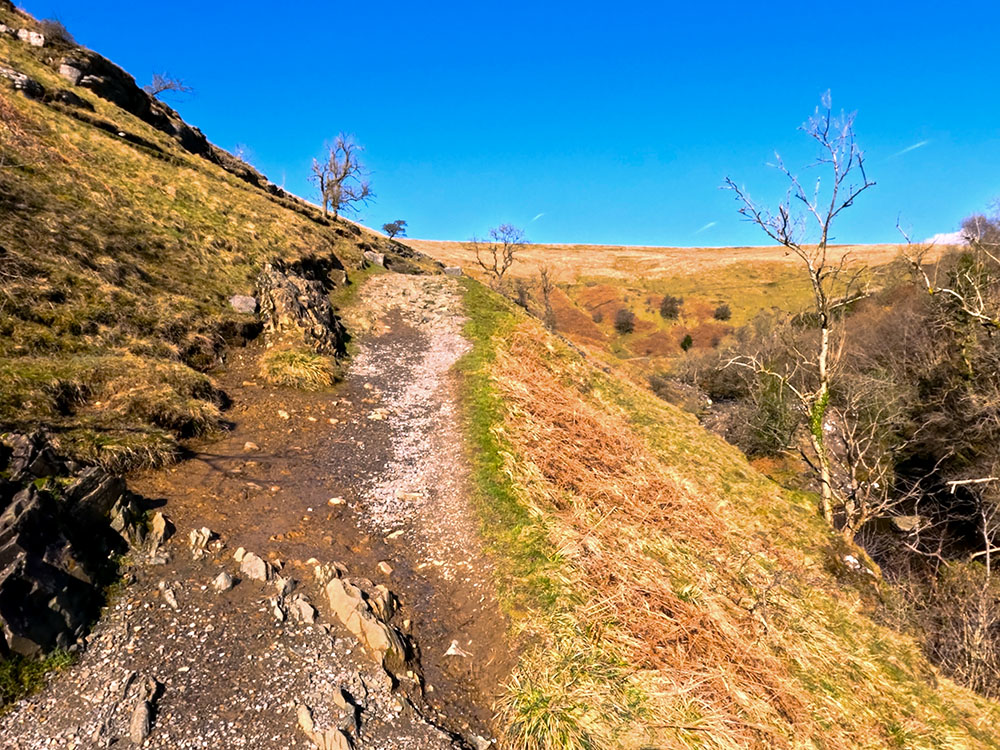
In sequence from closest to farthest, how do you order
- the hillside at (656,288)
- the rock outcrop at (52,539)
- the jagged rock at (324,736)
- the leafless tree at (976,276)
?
the jagged rock at (324,736)
the rock outcrop at (52,539)
the leafless tree at (976,276)
the hillside at (656,288)

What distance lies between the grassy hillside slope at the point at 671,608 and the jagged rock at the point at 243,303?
8282mm

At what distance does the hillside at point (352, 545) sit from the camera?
5.41 meters

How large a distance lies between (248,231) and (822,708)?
25074 millimetres

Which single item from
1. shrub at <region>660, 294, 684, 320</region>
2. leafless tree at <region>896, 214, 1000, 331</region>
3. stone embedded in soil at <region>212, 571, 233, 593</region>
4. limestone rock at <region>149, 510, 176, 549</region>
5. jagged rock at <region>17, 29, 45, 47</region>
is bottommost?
stone embedded in soil at <region>212, 571, 233, 593</region>

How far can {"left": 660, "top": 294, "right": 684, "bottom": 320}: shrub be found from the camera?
71.1 meters

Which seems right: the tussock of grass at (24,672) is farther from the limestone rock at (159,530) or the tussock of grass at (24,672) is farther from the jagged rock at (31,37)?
the jagged rock at (31,37)

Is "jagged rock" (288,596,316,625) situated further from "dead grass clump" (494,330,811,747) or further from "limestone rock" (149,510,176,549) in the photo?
"dead grass clump" (494,330,811,747)

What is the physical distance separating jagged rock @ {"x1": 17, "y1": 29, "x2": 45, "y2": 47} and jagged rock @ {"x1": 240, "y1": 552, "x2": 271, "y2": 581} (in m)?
36.3

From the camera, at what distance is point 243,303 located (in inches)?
650

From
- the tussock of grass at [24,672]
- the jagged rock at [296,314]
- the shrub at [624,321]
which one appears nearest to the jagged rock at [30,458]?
the tussock of grass at [24,672]

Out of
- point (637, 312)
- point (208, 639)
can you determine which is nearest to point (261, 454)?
point (208, 639)

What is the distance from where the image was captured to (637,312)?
7281 centimetres

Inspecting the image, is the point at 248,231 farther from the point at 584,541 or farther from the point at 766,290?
the point at 766,290

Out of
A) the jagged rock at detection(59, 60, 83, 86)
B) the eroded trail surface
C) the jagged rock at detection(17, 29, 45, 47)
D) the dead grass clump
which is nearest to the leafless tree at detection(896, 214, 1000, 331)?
the dead grass clump
